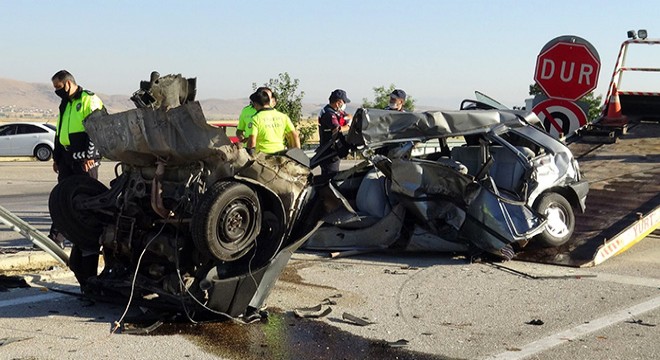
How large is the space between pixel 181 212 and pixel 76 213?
1.06m

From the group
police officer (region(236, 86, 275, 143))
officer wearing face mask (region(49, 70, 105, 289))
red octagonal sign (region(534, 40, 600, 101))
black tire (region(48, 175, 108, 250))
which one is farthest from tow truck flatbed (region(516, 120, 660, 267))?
officer wearing face mask (region(49, 70, 105, 289))

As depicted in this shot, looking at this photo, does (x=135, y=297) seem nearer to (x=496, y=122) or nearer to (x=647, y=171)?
(x=496, y=122)

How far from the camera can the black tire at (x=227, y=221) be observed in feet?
19.4

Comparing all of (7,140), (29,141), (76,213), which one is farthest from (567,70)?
(7,140)

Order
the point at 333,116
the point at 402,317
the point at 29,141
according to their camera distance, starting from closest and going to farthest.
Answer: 1. the point at 402,317
2. the point at 333,116
3. the point at 29,141

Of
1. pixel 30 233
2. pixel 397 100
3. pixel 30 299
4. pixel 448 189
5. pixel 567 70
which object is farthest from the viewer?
pixel 397 100

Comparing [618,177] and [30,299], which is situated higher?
[618,177]

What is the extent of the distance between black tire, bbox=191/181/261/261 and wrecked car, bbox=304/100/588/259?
2.19m

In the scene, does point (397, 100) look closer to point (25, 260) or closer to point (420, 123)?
point (420, 123)

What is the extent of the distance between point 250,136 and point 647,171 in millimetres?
5674

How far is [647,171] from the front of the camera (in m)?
11.6

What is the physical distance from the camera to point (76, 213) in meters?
6.79

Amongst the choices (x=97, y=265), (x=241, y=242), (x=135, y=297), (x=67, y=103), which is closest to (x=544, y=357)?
(x=241, y=242)

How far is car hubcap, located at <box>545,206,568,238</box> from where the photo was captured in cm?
931
